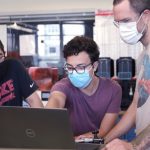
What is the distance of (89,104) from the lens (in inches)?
72.1

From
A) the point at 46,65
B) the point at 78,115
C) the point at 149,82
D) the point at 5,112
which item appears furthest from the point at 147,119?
the point at 46,65

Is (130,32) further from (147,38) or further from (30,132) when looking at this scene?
(30,132)

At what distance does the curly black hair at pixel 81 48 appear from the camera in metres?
1.86

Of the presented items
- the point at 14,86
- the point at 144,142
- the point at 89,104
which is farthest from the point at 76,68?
the point at 144,142

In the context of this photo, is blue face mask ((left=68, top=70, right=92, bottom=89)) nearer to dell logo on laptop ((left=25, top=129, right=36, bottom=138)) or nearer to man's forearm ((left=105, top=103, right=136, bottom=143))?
man's forearm ((left=105, top=103, right=136, bottom=143))

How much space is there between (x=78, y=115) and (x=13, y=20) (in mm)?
3060

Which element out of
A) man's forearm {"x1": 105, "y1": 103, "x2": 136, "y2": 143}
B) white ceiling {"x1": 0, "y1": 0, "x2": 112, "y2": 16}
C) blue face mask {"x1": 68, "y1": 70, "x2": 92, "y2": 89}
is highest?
white ceiling {"x1": 0, "y1": 0, "x2": 112, "y2": 16}

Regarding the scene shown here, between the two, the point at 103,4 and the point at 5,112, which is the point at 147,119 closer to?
the point at 5,112

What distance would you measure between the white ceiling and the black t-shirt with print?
8.21ft

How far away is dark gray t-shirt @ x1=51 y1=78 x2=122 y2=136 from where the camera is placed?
5.91 feet

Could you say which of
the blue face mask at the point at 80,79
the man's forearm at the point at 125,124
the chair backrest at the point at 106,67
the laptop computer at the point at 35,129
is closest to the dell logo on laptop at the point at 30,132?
the laptop computer at the point at 35,129

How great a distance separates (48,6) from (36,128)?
3.50 meters

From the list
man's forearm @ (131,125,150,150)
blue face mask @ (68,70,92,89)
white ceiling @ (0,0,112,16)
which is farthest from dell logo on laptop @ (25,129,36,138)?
white ceiling @ (0,0,112,16)

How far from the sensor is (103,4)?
4219 mm
